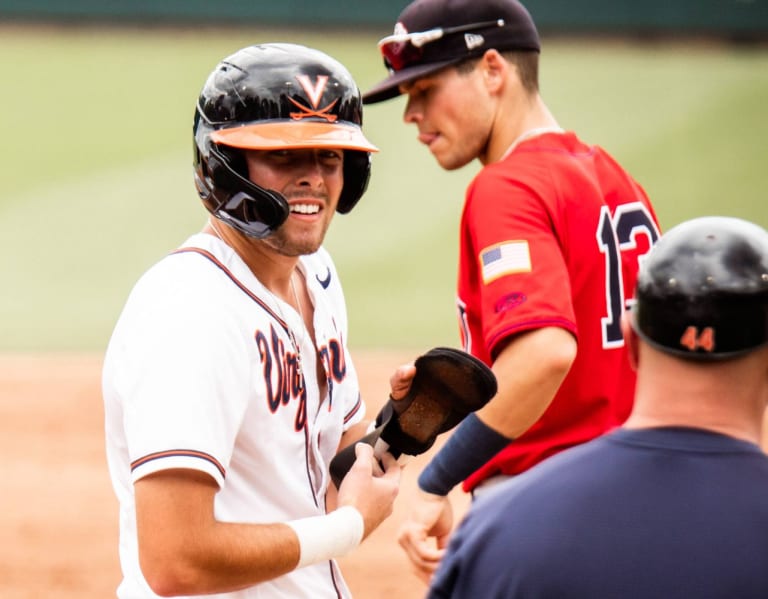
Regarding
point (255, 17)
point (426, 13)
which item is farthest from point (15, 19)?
point (426, 13)

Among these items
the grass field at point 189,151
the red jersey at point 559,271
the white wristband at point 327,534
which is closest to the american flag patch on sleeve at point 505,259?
the red jersey at point 559,271

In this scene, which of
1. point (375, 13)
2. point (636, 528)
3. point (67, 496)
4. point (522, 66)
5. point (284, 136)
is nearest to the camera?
point (636, 528)

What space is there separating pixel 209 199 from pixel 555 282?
0.97m

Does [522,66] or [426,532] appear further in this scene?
[522,66]

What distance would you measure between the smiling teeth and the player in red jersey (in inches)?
26.4

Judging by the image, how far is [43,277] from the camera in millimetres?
15648

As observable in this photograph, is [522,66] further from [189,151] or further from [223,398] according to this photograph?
[189,151]

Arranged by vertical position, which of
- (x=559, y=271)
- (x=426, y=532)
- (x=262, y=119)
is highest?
(x=262, y=119)

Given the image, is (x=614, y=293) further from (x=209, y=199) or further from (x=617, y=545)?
(x=617, y=545)

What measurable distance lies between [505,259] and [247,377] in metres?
1.01

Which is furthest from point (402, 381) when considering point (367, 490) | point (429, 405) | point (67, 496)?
point (67, 496)

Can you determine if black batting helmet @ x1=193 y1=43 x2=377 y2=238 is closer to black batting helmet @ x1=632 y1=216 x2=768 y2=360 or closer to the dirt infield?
black batting helmet @ x1=632 y1=216 x2=768 y2=360

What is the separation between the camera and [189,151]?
17938 millimetres

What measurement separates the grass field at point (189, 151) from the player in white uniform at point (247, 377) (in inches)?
473
